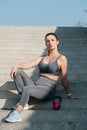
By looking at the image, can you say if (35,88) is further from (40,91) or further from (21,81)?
(21,81)

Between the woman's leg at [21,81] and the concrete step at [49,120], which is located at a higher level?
the woman's leg at [21,81]

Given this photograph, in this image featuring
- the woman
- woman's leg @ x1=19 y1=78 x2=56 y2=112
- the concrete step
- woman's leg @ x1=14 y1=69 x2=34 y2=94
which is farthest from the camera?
woman's leg @ x1=14 y1=69 x2=34 y2=94

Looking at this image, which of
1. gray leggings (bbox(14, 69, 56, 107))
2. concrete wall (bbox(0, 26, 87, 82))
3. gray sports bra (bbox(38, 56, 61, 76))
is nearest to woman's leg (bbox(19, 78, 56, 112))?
gray leggings (bbox(14, 69, 56, 107))

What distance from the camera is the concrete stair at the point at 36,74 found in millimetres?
5074

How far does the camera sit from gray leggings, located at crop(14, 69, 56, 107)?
544cm

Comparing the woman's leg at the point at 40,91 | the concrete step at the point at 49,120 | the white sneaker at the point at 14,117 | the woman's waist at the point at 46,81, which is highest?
the woman's waist at the point at 46,81

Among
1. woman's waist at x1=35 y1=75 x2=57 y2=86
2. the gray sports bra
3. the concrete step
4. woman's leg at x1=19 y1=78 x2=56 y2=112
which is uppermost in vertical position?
the gray sports bra

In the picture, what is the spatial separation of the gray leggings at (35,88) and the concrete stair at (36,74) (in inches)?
5.9

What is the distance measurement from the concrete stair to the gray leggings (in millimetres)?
150

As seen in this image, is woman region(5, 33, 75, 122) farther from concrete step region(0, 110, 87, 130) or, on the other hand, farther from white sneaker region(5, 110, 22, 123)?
white sneaker region(5, 110, 22, 123)

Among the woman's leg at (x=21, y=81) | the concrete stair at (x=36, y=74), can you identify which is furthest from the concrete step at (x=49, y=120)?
the woman's leg at (x=21, y=81)

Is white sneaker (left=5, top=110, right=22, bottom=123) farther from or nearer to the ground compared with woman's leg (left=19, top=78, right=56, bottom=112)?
nearer to the ground

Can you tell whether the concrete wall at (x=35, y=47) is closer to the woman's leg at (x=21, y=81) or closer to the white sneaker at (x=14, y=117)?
the woman's leg at (x=21, y=81)

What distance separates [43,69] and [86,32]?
421 centimetres
